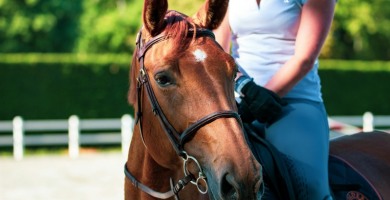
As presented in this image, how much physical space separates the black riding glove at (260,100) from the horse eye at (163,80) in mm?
667

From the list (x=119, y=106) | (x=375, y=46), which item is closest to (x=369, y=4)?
(x=375, y=46)

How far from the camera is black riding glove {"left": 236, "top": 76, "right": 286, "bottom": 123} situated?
12.2 ft

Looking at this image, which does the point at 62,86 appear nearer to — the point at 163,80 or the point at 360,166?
the point at 360,166

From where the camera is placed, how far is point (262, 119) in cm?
382

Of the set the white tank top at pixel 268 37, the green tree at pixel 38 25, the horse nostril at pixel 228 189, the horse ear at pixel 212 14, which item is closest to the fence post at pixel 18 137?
the white tank top at pixel 268 37

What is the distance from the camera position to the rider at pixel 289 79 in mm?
3766

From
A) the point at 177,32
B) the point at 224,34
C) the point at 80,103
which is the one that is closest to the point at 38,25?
the point at 80,103

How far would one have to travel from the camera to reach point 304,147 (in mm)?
3766

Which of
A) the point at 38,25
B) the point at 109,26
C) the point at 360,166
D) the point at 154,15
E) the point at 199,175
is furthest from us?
the point at 38,25

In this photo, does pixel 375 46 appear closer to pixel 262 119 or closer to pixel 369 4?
pixel 369 4

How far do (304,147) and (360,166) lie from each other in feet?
2.54

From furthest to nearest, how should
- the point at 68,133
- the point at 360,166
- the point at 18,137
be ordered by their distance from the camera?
the point at 68,133, the point at 18,137, the point at 360,166

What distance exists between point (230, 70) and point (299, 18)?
0.87 metres

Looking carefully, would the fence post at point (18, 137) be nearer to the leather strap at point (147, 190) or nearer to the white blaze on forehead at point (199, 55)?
the leather strap at point (147, 190)
